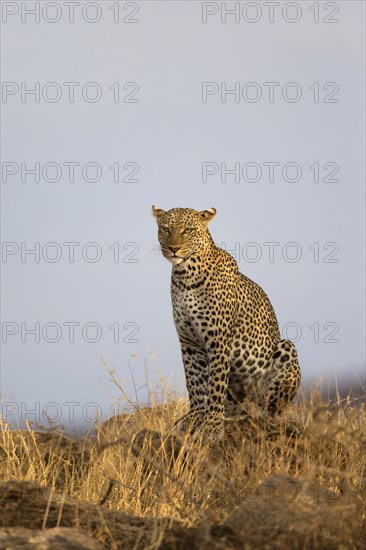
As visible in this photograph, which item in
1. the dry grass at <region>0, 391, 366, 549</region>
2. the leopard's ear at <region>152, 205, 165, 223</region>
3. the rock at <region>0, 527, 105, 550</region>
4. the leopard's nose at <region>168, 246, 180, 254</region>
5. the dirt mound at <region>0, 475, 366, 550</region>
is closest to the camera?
the rock at <region>0, 527, 105, 550</region>

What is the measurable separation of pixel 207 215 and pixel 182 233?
0.42 metres

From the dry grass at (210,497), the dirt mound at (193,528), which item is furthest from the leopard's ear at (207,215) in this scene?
the dirt mound at (193,528)

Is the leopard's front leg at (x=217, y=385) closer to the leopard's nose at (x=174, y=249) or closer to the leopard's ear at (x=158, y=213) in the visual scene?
the leopard's nose at (x=174, y=249)

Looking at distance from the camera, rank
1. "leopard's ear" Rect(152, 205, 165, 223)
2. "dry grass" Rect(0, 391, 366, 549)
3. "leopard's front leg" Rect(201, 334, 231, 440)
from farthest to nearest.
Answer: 1. "leopard's ear" Rect(152, 205, 165, 223)
2. "leopard's front leg" Rect(201, 334, 231, 440)
3. "dry grass" Rect(0, 391, 366, 549)

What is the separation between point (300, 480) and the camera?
21.1ft

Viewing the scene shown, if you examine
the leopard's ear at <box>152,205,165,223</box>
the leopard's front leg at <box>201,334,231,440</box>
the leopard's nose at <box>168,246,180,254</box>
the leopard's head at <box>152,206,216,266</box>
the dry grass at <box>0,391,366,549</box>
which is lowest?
the dry grass at <box>0,391,366,549</box>

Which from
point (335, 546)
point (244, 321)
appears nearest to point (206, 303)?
point (244, 321)

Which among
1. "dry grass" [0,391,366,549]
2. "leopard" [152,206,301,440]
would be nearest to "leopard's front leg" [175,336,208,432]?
"leopard" [152,206,301,440]

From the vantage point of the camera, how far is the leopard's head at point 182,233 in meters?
9.82

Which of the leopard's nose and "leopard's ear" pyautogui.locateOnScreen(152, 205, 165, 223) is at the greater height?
"leopard's ear" pyautogui.locateOnScreen(152, 205, 165, 223)

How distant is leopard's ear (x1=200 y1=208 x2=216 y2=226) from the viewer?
1010 centimetres

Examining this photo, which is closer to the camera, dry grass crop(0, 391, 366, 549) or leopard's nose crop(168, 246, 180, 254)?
dry grass crop(0, 391, 366, 549)

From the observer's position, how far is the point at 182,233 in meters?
9.85

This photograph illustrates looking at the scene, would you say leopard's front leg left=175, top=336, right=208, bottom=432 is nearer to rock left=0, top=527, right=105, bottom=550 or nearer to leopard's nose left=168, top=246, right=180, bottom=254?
leopard's nose left=168, top=246, right=180, bottom=254
